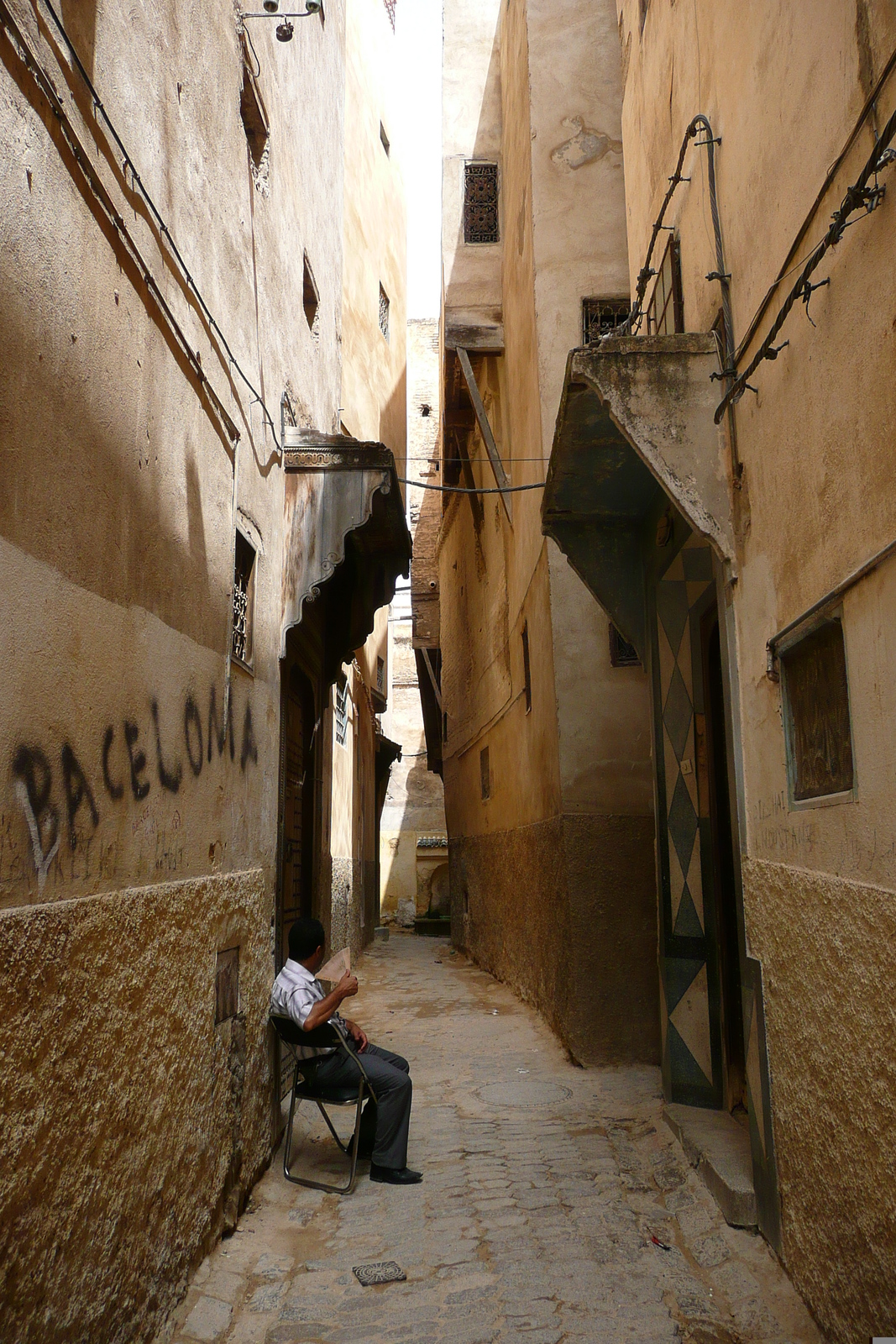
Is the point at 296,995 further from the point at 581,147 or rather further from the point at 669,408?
the point at 581,147

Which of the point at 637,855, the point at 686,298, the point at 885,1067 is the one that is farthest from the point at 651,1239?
the point at 686,298

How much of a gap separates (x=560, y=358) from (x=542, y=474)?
1.05m

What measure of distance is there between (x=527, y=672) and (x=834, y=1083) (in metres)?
6.96

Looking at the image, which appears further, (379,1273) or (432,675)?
(432,675)

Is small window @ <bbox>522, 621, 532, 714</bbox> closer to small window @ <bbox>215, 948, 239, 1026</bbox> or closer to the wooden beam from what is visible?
small window @ <bbox>215, 948, 239, 1026</bbox>

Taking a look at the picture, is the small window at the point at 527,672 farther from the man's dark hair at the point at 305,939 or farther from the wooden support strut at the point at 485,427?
the man's dark hair at the point at 305,939

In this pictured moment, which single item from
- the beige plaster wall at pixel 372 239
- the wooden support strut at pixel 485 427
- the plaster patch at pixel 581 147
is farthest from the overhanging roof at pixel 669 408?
the beige plaster wall at pixel 372 239

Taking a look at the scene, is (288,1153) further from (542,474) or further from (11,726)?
(542,474)

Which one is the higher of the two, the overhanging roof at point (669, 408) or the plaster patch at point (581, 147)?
the plaster patch at point (581, 147)

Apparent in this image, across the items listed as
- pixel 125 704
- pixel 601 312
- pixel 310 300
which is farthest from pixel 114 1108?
pixel 601 312

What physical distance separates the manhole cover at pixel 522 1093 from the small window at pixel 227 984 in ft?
8.22

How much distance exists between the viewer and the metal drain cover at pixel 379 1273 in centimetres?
390

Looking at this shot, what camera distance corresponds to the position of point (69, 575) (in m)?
2.71

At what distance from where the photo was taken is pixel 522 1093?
6.55 m
